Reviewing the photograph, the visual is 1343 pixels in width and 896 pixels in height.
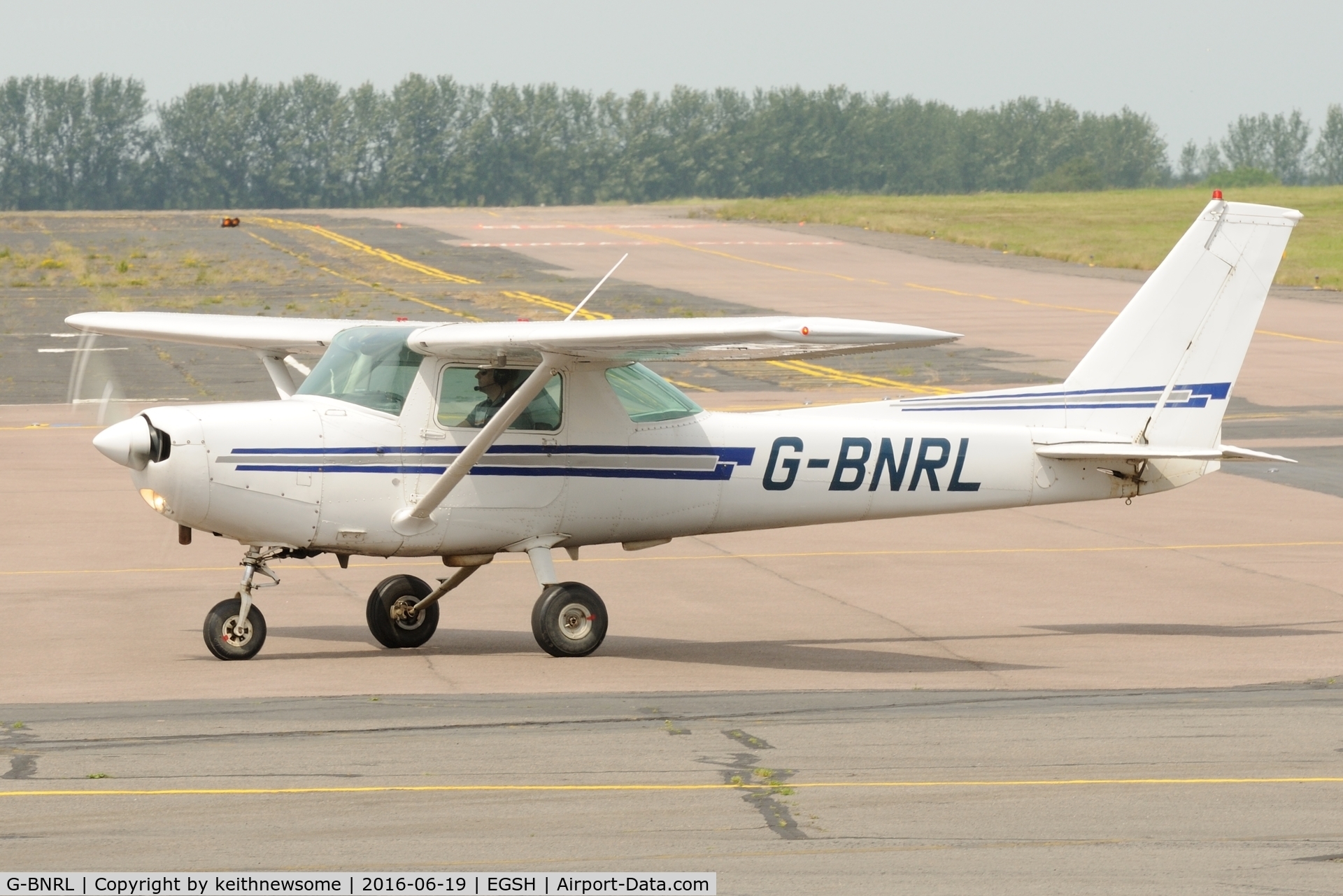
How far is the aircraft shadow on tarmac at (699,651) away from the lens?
12.4m

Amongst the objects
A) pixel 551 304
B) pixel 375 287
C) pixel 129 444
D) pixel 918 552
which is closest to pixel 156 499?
pixel 129 444

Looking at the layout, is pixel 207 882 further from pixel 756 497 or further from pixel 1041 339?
pixel 1041 339

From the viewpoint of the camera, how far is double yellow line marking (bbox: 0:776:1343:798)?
27.8ft

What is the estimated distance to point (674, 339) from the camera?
36.3 ft

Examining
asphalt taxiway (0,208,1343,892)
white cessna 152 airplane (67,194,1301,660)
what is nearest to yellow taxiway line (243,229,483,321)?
asphalt taxiway (0,208,1343,892)

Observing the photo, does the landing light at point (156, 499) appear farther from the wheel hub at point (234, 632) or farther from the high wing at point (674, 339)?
the high wing at point (674, 339)

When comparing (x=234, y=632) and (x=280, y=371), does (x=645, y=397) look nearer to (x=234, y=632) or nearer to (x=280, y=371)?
(x=280, y=371)

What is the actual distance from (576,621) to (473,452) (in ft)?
4.87

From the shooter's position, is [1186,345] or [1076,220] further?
[1076,220]

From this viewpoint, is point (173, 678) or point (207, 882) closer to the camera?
point (207, 882)

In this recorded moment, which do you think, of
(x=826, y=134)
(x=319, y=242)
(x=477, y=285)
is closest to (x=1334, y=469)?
(x=477, y=285)

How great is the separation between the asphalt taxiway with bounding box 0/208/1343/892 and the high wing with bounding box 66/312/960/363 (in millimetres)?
2190

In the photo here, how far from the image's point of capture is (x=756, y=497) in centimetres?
1309

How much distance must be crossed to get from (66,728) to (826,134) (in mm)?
180237
